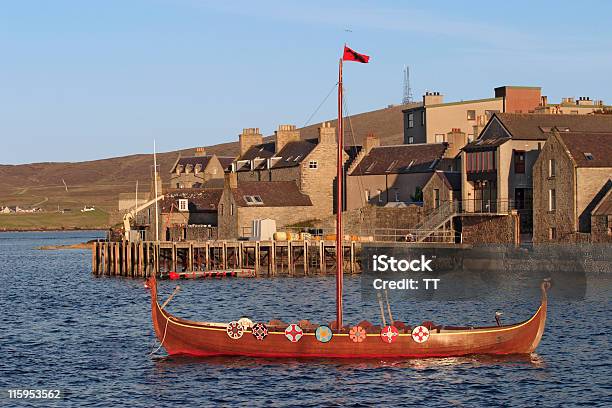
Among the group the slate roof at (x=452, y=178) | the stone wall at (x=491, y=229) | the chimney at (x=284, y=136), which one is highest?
the chimney at (x=284, y=136)

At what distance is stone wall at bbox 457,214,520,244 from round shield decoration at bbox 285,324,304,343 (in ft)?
135

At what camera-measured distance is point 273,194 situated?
102250 millimetres

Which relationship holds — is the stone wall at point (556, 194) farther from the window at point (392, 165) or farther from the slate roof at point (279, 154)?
the slate roof at point (279, 154)

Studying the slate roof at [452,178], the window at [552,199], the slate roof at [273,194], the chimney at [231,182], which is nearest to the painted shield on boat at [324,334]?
the window at [552,199]

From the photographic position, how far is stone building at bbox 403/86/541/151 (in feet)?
360

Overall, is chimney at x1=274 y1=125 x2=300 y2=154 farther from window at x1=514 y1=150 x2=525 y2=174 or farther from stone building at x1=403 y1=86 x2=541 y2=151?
window at x1=514 y1=150 x2=525 y2=174

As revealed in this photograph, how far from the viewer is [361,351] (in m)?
43.5

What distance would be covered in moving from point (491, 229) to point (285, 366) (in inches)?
1691

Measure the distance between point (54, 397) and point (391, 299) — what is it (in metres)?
35.0

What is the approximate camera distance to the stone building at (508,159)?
8388 centimetres

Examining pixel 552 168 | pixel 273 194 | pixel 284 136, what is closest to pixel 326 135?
pixel 273 194

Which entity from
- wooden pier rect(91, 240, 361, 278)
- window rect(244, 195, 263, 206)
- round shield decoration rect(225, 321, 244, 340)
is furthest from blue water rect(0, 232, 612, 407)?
window rect(244, 195, 263, 206)

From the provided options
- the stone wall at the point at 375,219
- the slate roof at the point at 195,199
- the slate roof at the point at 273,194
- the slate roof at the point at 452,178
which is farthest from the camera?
the slate roof at the point at 195,199

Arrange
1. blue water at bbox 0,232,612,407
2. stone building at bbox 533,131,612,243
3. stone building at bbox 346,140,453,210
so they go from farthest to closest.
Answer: stone building at bbox 346,140,453,210 < stone building at bbox 533,131,612,243 < blue water at bbox 0,232,612,407
